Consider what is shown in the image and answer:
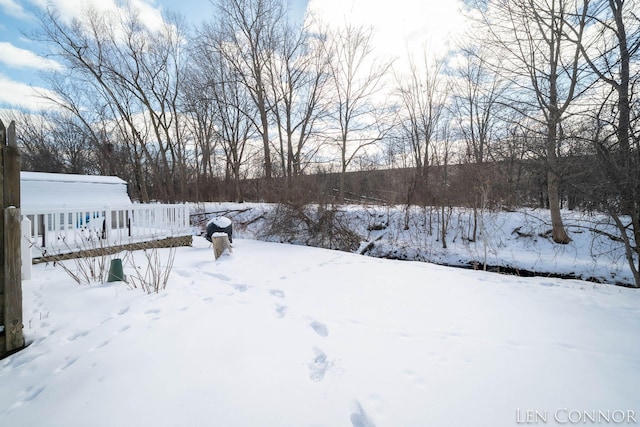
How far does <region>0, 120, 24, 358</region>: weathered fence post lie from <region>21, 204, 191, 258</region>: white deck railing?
1.85m

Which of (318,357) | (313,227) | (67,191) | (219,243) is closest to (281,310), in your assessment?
(318,357)

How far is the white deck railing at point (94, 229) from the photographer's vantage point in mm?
4938

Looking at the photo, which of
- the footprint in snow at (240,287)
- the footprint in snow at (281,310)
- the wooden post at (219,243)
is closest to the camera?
the footprint in snow at (281,310)

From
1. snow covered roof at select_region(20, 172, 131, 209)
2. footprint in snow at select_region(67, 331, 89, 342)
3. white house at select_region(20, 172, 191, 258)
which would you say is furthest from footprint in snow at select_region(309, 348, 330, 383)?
snow covered roof at select_region(20, 172, 131, 209)

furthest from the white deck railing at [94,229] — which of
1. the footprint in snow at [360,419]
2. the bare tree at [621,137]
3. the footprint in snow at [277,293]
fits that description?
the bare tree at [621,137]

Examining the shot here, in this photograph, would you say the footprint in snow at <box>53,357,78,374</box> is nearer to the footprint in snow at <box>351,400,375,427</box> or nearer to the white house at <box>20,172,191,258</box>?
the footprint in snow at <box>351,400,375,427</box>

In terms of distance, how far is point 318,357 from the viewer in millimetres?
2072

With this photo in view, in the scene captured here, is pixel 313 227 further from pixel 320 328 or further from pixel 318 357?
pixel 318 357

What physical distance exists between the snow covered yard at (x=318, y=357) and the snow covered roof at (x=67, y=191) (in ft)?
17.0

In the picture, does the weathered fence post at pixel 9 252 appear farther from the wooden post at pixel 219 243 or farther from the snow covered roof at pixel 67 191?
the snow covered roof at pixel 67 191

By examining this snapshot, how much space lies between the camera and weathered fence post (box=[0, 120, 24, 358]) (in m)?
2.20

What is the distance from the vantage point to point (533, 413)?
5.07 feet

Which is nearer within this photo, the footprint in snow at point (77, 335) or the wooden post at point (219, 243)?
the footprint in snow at point (77, 335)

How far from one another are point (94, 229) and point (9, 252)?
459 cm
